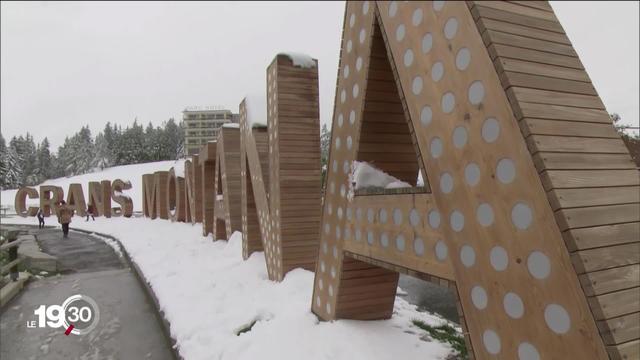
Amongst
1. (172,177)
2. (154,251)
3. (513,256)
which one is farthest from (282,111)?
(172,177)

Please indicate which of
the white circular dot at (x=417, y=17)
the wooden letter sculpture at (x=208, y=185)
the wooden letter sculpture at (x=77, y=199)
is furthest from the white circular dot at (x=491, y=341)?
the wooden letter sculpture at (x=77, y=199)

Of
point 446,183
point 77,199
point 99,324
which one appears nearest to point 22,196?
point 77,199

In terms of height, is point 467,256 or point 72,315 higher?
point 467,256

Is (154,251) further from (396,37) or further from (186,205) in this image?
(396,37)

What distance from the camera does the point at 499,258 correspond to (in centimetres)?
232

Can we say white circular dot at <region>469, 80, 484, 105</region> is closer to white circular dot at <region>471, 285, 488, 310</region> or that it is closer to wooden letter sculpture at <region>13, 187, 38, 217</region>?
white circular dot at <region>471, 285, 488, 310</region>

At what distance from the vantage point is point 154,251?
11586mm

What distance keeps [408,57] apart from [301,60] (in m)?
4.07

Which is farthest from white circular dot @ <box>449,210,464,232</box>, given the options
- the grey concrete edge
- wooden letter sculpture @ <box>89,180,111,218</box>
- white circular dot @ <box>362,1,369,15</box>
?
wooden letter sculpture @ <box>89,180,111,218</box>

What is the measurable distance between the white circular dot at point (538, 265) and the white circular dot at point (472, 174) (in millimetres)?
544

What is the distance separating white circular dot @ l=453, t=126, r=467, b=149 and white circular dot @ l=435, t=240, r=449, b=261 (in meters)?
0.73

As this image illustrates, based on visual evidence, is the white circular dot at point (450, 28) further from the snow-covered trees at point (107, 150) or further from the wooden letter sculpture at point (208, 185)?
the snow-covered trees at point (107, 150)

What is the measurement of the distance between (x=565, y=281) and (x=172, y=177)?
66.6 feet

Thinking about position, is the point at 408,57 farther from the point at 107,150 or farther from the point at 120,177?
the point at 107,150
